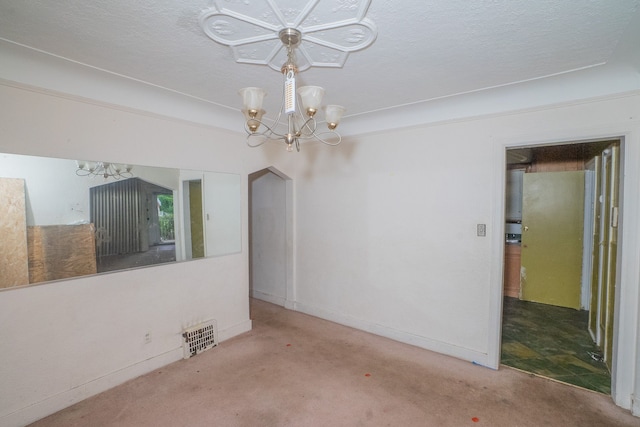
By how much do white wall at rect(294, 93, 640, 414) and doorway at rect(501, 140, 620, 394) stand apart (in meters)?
0.52

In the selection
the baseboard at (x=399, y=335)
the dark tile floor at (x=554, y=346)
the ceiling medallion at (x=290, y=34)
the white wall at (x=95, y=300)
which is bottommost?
the dark tile floor at (x=554, y=346)

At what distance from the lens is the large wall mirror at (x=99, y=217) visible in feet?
6.53

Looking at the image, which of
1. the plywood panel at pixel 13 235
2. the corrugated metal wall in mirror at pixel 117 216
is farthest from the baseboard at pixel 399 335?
the plywood panel at pixel 13 235

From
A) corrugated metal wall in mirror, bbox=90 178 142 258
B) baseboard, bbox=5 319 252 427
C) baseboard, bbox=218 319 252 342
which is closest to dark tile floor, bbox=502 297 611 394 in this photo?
baseboard, bbox=218 319 252 342

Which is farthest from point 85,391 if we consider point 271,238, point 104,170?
point 271,238

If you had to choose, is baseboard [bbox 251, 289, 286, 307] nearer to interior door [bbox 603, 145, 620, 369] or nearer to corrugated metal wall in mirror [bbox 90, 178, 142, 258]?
corrugated metal wall in mirror [bbox 90, 178, 142, 258]

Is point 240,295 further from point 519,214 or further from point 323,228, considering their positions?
point 519,214

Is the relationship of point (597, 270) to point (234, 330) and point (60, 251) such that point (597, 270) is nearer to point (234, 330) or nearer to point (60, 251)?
point (234, 330)

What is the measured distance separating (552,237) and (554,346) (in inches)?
73.6

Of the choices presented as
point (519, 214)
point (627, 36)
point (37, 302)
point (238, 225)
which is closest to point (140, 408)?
point (37, 302)

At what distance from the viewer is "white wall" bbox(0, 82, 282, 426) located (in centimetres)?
199

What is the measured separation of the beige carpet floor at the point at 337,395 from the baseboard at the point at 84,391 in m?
0.06

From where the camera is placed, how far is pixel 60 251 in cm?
217

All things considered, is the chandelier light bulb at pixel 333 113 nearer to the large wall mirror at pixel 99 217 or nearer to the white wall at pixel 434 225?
the white wall at pixel 434 225
